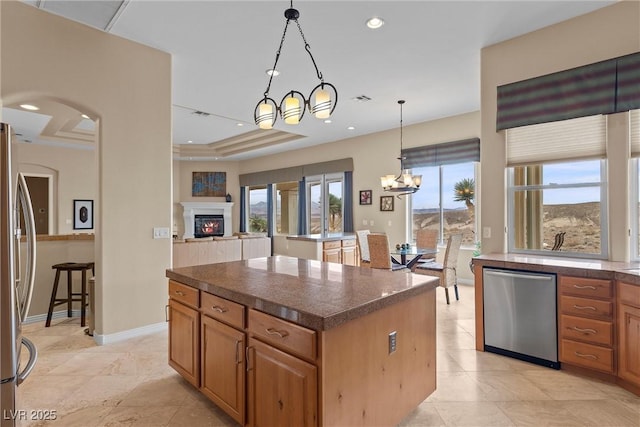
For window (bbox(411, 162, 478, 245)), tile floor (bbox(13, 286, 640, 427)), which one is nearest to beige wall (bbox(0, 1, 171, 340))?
tile floor (bbox(13, 286, 640, 427))

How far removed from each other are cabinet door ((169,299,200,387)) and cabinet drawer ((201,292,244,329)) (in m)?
0.16

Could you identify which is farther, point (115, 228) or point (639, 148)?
point (115, 228)

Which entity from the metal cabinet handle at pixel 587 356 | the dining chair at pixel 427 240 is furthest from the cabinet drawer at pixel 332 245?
the metal cabinet handle at pixel 587 356

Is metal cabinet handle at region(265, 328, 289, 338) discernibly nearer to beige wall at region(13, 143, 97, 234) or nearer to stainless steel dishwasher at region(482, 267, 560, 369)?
stainless steel dishwasher at region(482, 267, 560, 369)

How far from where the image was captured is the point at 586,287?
2.64 metres

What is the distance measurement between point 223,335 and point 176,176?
9.14m

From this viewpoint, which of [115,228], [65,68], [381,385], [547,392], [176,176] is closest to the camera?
[381,385]

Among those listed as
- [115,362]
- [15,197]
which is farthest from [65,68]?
[115,362]

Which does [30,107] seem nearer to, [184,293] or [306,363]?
[184,293]

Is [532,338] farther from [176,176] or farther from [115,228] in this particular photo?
[176,176]

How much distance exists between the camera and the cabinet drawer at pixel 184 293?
227 cm

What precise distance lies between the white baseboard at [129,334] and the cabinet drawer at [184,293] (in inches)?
55.9

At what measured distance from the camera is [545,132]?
10.9ft

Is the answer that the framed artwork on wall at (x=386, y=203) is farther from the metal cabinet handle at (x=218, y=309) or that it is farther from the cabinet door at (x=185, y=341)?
the metal cabinet handle at (x=218, y=309)
